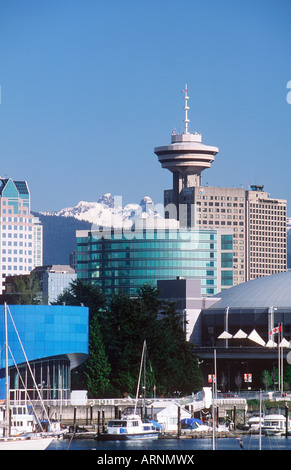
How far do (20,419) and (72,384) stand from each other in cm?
4579

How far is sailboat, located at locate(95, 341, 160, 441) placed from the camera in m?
121

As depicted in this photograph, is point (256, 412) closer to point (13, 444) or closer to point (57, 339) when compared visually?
point (57, 339)

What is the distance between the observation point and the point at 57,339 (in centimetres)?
14738

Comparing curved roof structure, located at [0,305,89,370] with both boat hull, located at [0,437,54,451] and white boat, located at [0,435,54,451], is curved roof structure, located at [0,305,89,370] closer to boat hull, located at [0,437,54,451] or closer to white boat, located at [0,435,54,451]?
white boat, located at [0,435,54,451]

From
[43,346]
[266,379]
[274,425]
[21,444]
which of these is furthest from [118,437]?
[266,379]

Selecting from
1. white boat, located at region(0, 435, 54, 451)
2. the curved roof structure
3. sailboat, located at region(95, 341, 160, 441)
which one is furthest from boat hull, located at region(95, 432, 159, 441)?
the curved roof structure

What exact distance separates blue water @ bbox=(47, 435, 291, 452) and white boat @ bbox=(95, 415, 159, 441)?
1.42m

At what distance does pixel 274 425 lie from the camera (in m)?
133

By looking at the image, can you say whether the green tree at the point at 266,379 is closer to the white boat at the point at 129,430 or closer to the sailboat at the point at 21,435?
the white boat at the point at 129,430

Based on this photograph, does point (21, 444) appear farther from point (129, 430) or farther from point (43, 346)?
point (43, 346)

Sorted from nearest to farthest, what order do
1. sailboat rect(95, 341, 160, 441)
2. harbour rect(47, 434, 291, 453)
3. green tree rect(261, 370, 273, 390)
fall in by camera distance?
harbour rect(47, 434, 291, 453) < sailboat rect(95, 341, 160, 441) < green tree rect(261, 370, 273, 390)

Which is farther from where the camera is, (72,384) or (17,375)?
(72,384)
